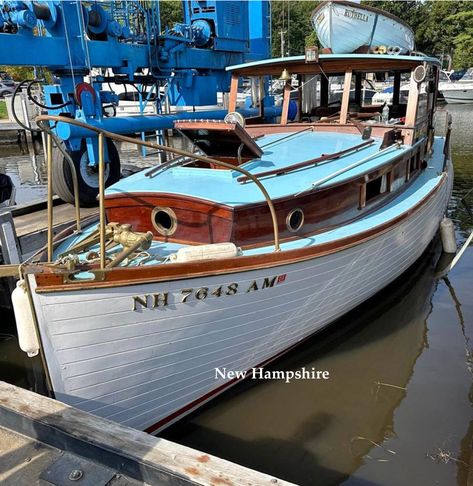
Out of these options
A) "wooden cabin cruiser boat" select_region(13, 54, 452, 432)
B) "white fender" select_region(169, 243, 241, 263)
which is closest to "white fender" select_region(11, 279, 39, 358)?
"wooden cabin cruiser boat" select_region(13, 54, 452, 432)

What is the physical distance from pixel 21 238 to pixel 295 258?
399 cm

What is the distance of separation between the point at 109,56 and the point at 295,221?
581 centimetres

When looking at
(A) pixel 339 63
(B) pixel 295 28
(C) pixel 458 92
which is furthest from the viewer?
(B) pixel 295 28

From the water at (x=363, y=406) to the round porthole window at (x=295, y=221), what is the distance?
154 cm

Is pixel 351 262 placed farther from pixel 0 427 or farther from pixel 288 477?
pixel 0 427

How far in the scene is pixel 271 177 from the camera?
4.79m

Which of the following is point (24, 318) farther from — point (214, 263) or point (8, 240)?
point (8, 240)

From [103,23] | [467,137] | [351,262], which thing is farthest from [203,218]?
[467,137]

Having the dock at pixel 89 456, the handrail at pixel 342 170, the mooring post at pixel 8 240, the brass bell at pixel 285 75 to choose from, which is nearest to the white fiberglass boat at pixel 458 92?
the brass bell at pixel 285 75

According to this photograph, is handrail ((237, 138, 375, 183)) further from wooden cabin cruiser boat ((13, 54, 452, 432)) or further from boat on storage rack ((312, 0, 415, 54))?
boat on storage rack ((312, 0, 415, 54))

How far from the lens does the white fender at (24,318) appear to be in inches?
127

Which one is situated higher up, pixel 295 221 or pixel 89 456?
pixel 295 221

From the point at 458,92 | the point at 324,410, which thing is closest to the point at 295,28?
the point at 458,92

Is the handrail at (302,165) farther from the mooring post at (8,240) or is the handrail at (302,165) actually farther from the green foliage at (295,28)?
the green foliage at (295,28)
